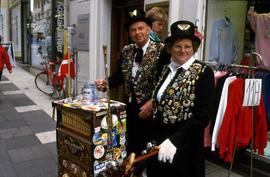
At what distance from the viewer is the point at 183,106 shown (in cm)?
220

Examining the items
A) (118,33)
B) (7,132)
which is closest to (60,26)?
(118,33)

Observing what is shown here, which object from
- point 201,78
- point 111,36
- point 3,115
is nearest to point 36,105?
point 3,115

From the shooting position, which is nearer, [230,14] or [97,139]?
[97,139]

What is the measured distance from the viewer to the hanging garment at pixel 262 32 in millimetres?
4141

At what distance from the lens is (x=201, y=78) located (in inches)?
85.5

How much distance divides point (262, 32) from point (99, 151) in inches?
114

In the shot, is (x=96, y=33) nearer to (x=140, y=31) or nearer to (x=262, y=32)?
(x=262, y=32)

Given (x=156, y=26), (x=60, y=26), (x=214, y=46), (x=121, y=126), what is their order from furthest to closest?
(x=60, y=26) → (x=214, y=46) → (x=156, y=26) → (x=121, y=126)

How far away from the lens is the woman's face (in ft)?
7.27

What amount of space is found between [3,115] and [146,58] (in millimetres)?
4921

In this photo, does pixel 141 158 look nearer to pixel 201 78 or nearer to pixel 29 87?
pixel 201 78

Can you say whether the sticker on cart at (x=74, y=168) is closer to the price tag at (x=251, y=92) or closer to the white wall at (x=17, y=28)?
the price tag at (x=251, y=92)

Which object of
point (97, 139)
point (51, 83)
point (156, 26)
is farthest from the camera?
point (51, 83)

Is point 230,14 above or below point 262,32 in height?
above
